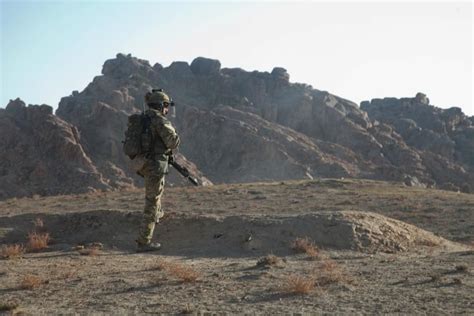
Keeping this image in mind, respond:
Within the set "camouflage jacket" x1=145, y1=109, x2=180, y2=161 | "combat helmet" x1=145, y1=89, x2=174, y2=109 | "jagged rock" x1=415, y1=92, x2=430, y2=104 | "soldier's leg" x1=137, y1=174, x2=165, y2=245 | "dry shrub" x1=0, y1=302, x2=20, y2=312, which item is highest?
"jagged rock" x1=415, y1=92, x2=430, y2=104

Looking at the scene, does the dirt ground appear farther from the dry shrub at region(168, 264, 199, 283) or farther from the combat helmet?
the combat helmet

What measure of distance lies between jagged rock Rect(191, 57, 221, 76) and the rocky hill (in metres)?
0.17

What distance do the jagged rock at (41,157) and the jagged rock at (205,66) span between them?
34650mm

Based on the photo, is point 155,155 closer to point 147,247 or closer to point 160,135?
point 160,135

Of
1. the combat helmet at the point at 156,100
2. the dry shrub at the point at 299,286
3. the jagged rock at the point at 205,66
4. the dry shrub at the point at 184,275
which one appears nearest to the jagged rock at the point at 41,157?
the jagged rock at the point at 205,66

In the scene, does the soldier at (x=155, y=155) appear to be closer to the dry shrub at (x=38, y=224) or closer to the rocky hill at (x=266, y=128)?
the dry shrub at (x=38, y=224)

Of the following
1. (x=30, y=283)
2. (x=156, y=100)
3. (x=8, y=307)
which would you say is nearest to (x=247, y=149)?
(x=156, y=100)

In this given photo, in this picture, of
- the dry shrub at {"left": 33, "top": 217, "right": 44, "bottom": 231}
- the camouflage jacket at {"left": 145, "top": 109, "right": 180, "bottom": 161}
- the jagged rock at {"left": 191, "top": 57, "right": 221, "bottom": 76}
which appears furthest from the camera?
the jagged rock at {"left": 191, "top": 57, "right": 221, "bottom": 76}

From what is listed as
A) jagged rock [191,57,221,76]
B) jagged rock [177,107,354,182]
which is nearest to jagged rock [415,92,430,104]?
jagged rock [177,107,354,182]

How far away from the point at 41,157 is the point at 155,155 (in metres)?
48.8

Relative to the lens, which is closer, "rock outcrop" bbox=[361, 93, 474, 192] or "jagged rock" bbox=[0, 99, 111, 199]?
"jagged rock" bbox=[0, 99, 111, 199]

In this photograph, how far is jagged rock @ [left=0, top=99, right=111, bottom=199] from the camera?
49188 millimetres

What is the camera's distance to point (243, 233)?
380 inches

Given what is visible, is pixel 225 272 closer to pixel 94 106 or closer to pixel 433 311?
pixel 433 311
